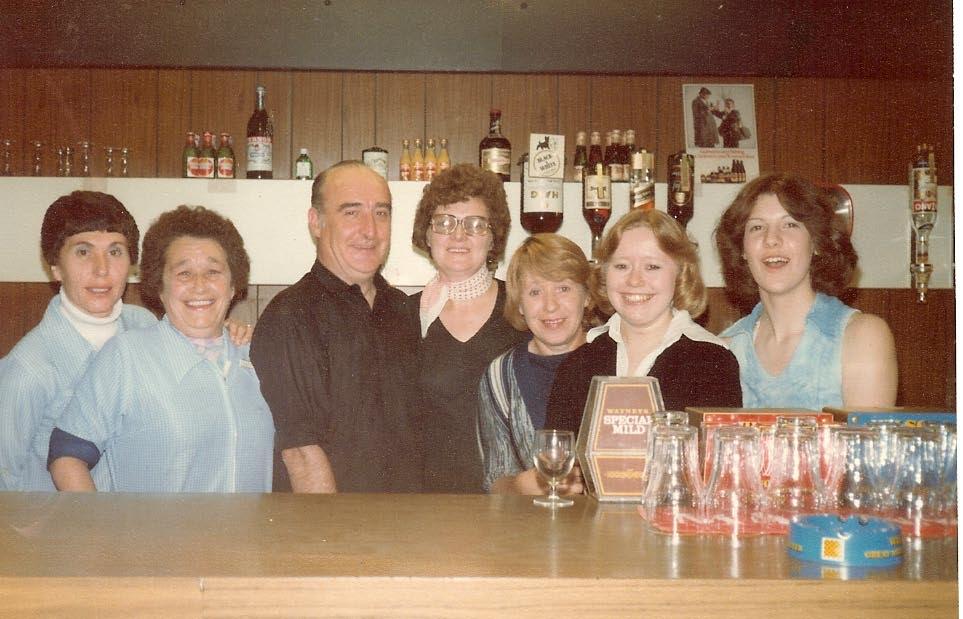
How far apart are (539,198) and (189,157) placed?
1178 millimetres

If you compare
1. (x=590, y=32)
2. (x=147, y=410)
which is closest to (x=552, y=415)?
(x=147, y=410)

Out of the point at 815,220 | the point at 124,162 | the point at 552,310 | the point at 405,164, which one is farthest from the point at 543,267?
the point at 124,162

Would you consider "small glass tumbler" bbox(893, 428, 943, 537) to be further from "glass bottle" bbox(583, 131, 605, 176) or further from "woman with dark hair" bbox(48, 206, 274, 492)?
"glass bottle" bbox(583, 131, 605, 176)

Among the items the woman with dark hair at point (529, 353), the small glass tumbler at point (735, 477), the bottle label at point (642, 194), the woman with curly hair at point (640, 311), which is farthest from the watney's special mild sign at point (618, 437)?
the bottle label at point (642, 194)

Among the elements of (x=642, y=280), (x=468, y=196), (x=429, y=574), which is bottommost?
(x=429, y=574)

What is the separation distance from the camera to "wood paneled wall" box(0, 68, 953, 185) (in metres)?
2.87

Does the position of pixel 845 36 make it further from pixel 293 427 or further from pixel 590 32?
pixel 293 427

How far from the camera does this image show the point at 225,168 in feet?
8.89

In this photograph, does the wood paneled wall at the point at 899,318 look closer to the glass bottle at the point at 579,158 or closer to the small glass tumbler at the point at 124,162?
the small glass tumbler at the point at 124,162

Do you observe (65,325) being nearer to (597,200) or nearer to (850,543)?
(597,200)

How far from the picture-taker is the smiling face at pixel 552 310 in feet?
6.68

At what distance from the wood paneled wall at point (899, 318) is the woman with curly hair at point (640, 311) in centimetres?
107

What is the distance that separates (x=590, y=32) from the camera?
2387mm

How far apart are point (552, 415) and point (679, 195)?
1.19 metres
